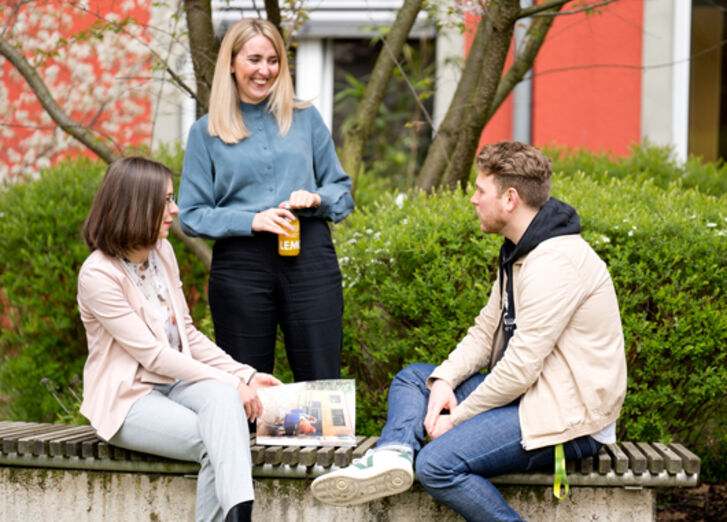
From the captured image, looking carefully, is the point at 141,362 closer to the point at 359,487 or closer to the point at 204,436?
the point at 204,436

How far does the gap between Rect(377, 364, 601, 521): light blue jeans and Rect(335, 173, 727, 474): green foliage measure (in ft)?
3.57

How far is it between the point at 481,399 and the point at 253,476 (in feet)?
2.87

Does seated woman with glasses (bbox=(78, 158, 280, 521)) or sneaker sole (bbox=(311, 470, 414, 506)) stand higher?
seated woman with glasses (bbox=(78, 158, 280, 521))

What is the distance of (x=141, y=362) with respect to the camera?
324 centimetres

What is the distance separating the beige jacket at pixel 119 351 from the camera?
10.5 feet

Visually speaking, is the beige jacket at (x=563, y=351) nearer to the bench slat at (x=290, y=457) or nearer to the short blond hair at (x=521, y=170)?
the short blond hair at (x=521, y=170)

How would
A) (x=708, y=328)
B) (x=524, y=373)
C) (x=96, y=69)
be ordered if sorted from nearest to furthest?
1. (x=524, y=373)
2. (x=708, y=328)
3. (x=96, y=69)

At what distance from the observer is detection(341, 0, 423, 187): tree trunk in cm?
560

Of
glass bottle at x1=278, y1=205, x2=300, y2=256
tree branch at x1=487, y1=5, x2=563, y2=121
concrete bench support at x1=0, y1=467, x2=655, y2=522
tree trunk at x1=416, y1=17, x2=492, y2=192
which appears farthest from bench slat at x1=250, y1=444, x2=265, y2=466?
tree branch at x1=487, y1=5, x2=563, y2=121

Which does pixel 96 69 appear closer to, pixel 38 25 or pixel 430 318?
pixel 38 25

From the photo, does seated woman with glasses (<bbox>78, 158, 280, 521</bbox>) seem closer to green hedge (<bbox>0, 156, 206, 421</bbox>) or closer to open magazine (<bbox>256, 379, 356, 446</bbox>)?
open magazine (<bbox>256, 379, 356, 446</bbox>)

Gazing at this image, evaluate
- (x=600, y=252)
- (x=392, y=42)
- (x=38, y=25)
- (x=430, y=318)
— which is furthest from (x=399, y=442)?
(x=38, y=25)

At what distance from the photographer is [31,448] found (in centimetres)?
346

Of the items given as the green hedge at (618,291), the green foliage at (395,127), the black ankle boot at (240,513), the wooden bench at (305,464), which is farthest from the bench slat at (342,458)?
the green foliage at (395,127)
